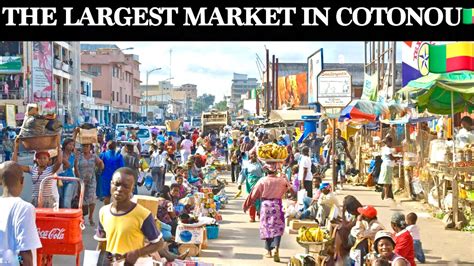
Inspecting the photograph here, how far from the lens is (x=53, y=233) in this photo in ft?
21.1

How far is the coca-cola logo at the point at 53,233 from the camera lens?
643 centimetres

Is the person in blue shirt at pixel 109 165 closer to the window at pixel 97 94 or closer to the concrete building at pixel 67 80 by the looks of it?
the concrete building at pixel 67 80

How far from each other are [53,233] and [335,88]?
945cm

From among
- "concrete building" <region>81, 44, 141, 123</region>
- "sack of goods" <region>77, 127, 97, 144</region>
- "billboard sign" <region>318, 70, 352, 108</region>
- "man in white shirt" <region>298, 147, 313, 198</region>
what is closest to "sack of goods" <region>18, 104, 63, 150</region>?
"sack of goods" <region>77, 127, 97, 144</region>

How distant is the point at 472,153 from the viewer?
41.4ft

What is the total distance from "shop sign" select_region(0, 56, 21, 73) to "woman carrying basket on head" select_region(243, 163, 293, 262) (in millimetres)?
36010

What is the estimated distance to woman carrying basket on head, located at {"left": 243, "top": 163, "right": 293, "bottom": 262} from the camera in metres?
9.33

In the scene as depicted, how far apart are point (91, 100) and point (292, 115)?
36.4 metres

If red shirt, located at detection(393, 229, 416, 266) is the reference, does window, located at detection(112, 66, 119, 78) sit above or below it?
above

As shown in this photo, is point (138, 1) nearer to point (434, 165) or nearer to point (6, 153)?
point (434, 165)

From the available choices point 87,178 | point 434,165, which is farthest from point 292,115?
point 87,178

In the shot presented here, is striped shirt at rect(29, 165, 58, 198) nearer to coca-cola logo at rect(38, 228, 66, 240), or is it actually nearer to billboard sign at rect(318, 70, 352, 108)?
coca-cola logo at rect(38, 228, 66, 240)

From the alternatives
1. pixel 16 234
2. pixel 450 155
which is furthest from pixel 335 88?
pixel 16 234

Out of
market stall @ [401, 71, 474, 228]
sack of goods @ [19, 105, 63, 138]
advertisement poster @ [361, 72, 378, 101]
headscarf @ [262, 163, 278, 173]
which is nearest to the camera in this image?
sack of goods @ [19, 105, 63, 138]
